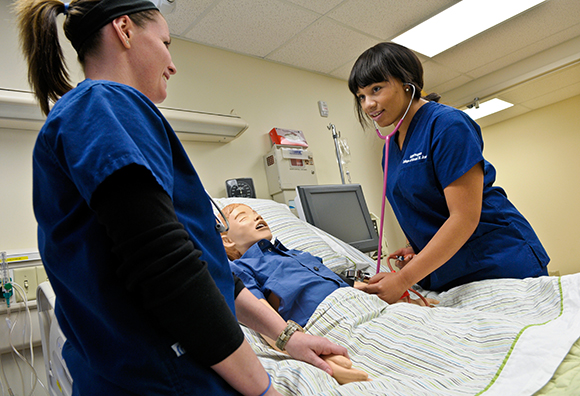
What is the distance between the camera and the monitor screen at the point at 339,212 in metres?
2.44

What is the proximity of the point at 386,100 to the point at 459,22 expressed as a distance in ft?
7.70

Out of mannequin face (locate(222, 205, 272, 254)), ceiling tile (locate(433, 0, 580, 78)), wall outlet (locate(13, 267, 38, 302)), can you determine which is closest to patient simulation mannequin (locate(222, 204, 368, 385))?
mannequin face (locate(222, 205, 272, 254))

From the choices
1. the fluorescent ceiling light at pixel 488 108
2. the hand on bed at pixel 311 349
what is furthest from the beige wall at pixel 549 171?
the hand on bed at pixel 311 349

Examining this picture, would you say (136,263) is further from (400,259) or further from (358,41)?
(358,41)

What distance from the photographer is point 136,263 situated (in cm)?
47

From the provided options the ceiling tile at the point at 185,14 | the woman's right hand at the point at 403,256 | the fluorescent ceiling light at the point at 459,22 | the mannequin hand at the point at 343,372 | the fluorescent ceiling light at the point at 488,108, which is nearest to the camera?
the mannequin hand at the point at 343,372

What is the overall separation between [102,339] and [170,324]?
4.4 inches

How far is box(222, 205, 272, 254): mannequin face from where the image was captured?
168 centimetres

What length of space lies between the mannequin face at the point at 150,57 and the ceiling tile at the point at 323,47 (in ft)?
8.14

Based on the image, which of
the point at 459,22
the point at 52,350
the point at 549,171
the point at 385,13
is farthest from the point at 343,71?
the point at 549,171

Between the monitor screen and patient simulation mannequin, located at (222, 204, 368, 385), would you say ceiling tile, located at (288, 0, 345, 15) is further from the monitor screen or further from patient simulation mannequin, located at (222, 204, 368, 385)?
patient simulation mannequin, located at (222, 204, 368, 385)

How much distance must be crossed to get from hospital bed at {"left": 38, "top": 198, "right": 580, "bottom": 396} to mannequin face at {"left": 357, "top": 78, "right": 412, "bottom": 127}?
27.1 inches

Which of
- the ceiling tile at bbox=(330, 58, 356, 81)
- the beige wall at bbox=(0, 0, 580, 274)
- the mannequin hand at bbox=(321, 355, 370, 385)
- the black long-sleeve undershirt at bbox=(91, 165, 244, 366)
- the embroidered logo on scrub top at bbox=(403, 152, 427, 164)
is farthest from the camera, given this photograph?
the ceiling tile at bbox=(330, 58, 356, 81)

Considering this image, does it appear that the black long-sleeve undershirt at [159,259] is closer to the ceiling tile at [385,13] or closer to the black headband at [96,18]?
the black headband at [96,18]
